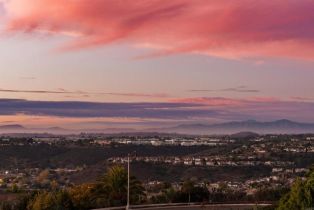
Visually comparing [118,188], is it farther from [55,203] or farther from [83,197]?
[55,203]

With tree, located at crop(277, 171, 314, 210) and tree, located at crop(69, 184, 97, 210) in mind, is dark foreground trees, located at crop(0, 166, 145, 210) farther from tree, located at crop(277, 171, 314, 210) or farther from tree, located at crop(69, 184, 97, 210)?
tree, located at crop(277, 171, 314, 210)

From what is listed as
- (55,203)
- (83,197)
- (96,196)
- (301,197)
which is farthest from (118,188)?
(301,197)

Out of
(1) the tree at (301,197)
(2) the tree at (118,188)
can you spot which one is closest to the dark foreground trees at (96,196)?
(2) the tree at (118,188)

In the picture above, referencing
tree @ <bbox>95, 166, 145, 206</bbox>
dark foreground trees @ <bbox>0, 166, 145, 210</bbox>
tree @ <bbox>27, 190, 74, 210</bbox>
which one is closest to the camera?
tree @ <bbox>27, 190, 74, 210</bbox>

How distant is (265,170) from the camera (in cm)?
8281

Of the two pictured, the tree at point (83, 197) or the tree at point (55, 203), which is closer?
the tree at point (55, 203)

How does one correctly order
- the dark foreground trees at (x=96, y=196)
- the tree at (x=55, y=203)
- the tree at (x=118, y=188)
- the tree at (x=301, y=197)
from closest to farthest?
the tree at (x=301, y=197)
the tree at (x=55, y=203)
the dark foreground trees at (x=96, y=196)
the tree at (x=118, y=188)

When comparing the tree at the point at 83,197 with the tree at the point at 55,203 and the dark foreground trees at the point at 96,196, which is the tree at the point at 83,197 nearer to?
the dark foreground trees at the point at 96,196

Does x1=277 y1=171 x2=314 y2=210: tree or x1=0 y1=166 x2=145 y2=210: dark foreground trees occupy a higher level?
x1=277 y1=171 x2=314 y2=210: tree

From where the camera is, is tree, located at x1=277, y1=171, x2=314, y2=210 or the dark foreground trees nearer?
tree, located at x1=277, y1=171, x2=314, y2=210

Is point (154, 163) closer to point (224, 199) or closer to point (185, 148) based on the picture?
point (185, 148)

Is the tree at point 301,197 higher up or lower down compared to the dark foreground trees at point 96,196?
higher up

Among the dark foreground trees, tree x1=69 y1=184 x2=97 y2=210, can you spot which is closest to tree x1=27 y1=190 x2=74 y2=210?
the dark foreground trees

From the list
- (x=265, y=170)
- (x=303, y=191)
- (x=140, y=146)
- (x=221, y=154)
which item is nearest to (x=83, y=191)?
(x=303, y=191)
